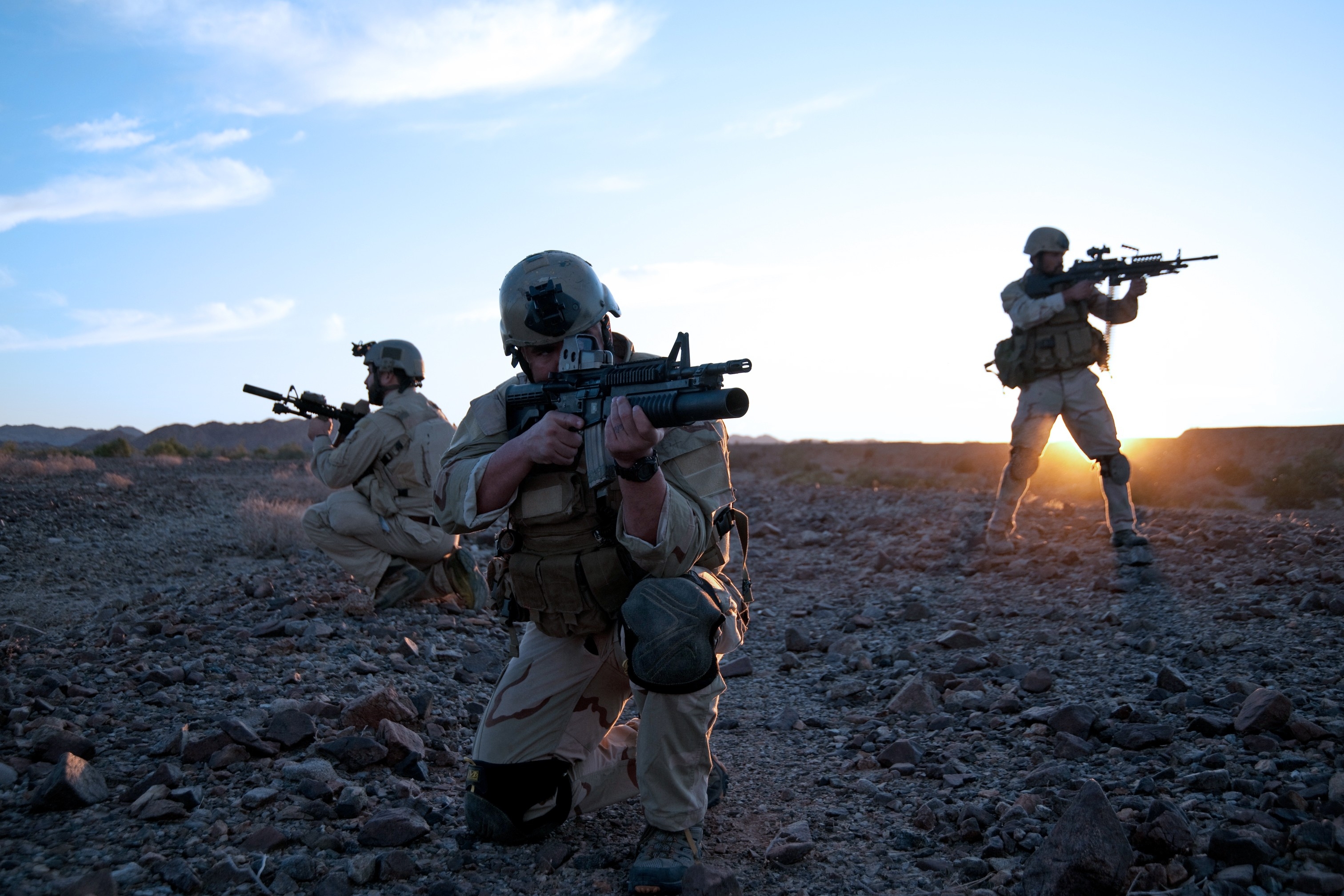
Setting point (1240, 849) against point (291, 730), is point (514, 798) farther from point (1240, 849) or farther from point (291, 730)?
point (1240, 849)

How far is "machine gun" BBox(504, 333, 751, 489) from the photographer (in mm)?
2518

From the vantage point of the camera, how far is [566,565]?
2.97m

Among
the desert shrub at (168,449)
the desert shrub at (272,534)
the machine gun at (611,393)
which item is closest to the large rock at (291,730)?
the machine gun at (611,393)

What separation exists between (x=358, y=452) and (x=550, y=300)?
11.7ft

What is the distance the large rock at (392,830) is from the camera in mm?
2826

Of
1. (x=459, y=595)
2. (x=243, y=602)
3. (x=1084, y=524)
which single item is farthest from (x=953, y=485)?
(x=243, y=602)

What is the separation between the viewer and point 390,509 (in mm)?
6191

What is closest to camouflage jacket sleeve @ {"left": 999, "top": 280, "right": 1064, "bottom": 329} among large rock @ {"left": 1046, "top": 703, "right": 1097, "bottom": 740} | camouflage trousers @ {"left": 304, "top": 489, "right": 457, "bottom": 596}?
large rock @ {"left": 1046, "top": 703, "right": 1097, "bottom": 740}

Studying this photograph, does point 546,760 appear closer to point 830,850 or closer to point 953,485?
point 830,850

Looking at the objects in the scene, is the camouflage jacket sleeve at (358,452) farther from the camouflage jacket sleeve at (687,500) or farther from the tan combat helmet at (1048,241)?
the tan combat helmet at (1048,241)

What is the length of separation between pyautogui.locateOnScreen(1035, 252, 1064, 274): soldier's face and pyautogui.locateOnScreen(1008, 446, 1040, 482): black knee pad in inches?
56.9

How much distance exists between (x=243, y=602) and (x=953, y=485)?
13983 millimetres

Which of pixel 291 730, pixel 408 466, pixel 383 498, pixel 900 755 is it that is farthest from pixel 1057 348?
pixel 291 730

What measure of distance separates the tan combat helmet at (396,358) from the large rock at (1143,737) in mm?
5032
